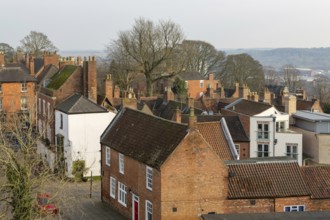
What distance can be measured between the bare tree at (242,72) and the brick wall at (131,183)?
65.7 metres

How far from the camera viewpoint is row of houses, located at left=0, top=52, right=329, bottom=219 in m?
27.1

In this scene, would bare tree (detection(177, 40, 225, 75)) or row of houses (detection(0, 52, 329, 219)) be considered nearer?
row of houses (detection(0, 52, 329, 219))

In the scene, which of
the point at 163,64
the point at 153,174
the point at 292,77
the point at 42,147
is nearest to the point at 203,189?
the point at 153,174

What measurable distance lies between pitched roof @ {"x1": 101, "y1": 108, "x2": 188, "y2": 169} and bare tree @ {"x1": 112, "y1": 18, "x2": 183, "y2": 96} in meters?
35.7

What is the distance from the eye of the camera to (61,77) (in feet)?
167

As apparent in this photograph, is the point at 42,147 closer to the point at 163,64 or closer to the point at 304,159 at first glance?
the point at 304,159

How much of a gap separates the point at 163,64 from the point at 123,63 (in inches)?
210

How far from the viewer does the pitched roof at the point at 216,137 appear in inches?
1414

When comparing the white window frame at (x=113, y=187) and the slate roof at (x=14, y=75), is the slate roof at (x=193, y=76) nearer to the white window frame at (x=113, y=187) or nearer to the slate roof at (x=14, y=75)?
the slate roof at (x=14, y=75)

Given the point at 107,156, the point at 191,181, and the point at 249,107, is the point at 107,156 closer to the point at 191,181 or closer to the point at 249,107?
the point at 191,181

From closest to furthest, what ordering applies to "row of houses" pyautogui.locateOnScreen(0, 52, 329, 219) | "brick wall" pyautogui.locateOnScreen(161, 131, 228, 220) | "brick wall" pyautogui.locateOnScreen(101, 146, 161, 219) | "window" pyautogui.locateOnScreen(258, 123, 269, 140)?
"brick wall" pyautogui.locateOnScreen(161, 131, 228, 220) < "row of houses" pyautogui.locateOnScreen(0, 52, 329, 219) < "brick wall" pyautogui.locateOnScreen(101, 146, 161, 219) < "window" pyautogui.locateOnScreen(258, 123, 269, 140)

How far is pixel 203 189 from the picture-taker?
27.2 metres

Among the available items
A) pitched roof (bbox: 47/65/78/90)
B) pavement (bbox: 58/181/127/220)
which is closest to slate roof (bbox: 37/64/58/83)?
pitched roof (bbox: 47/65/78/90)

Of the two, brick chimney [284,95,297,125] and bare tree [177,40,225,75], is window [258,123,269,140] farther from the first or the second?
bare tree [177,40,225,75]
